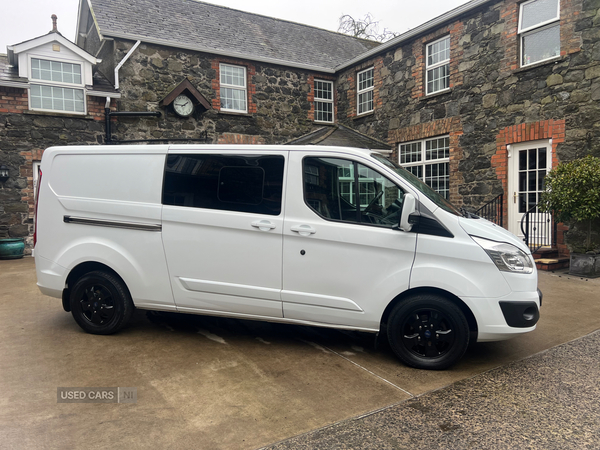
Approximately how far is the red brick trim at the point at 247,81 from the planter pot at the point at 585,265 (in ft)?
32.6

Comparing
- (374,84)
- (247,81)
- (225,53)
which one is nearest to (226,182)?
(225,53)

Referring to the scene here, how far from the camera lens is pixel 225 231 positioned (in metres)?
4.16

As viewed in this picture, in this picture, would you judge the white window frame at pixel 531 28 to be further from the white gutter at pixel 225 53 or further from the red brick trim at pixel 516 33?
the white gutter at pixel 225 53

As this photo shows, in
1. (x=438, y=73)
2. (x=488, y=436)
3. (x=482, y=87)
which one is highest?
(x=438, y=73)

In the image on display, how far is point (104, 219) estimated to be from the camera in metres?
4.55

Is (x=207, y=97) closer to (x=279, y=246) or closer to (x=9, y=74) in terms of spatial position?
(x=9, y=74)

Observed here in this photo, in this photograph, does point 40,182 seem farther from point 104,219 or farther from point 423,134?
point 423,134

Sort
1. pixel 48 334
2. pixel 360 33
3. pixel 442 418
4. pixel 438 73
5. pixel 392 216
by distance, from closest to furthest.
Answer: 1. pixel 442 418
2. pixel 392 216
3. pixel 48 334
4. pixel 438 73
5. pixel 360 33

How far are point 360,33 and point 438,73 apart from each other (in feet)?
52.5

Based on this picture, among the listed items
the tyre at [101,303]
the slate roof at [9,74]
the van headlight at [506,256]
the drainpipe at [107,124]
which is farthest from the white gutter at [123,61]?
the van headlight at [506,256]

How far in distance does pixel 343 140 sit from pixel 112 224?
855cm

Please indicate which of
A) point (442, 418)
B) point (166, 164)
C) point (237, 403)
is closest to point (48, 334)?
point (166, 164)

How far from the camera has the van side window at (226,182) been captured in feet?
13.5

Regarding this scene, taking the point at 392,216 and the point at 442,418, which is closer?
the point at 442,418
